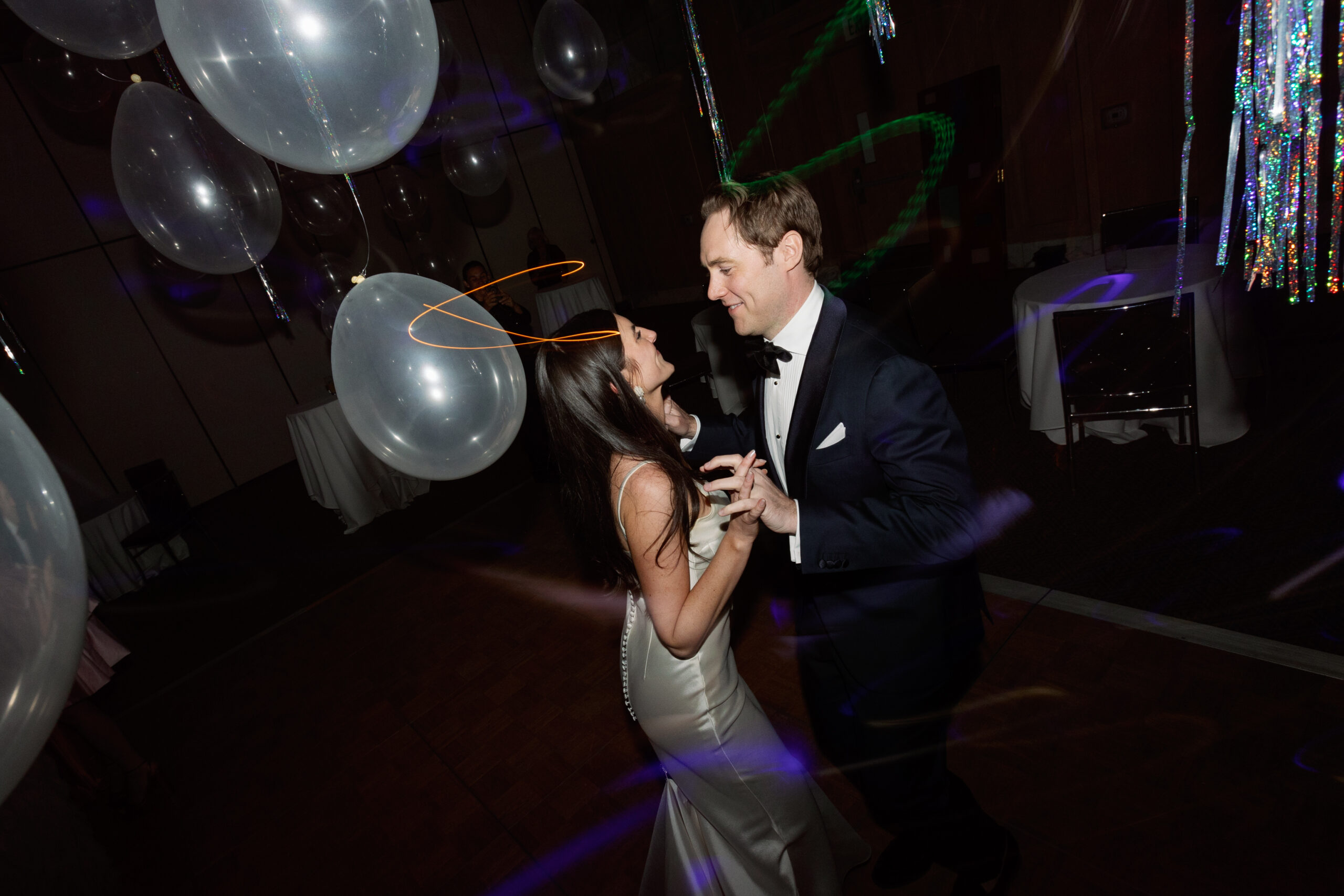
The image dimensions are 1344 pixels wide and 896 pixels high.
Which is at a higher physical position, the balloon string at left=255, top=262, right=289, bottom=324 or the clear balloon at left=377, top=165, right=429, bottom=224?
the clear balloon at left=377, top=165, right=429, bottom=224

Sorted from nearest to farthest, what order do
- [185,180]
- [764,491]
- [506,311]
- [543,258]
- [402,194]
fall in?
[764,491] → [185,180] → [506,311] → [402,194] → [543,258]

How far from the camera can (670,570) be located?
52.4 inches

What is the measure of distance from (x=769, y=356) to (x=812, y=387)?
154 mm

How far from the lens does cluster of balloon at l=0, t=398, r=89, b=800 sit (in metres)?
0.65

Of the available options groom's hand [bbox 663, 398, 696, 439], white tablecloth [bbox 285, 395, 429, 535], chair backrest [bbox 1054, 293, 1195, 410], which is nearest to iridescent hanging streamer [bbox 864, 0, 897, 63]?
groom's hand [bbox 663, 398, 696, 439]

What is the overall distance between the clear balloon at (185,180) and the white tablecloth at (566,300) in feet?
13.9

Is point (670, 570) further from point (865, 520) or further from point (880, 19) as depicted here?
point (880, 19)

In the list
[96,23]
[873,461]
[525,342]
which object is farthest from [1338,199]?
[525,342]

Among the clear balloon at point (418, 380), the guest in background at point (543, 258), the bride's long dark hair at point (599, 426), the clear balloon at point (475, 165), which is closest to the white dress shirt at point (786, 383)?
the bride's long dark hair at point (599, 426)

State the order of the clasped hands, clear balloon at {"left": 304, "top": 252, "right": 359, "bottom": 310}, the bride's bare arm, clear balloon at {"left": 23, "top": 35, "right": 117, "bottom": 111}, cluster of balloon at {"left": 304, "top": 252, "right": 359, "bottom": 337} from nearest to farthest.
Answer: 1. the clasped hands
2. the bride's bare arm
3. clear balloon at {"left": 23, "top": 35, "right": 117, "bottom": 111}
4. cluster of balloon at {"left": 304, "top": 252, "right": 359, "bottom": 337}
5. clear balloon at {"left": 304, "top": 252, "right": 359, "bottom": 310}

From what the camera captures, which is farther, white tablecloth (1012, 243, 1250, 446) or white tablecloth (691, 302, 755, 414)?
white tablecloth (691, 302, 755, 414)

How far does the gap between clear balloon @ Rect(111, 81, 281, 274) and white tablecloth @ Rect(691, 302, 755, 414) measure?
3.07 m

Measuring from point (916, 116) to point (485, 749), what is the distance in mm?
7320

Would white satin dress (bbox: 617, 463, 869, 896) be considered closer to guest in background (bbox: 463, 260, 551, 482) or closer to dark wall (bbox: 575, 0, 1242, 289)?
guest in background (bbox: 463, 260, 551, 482)
